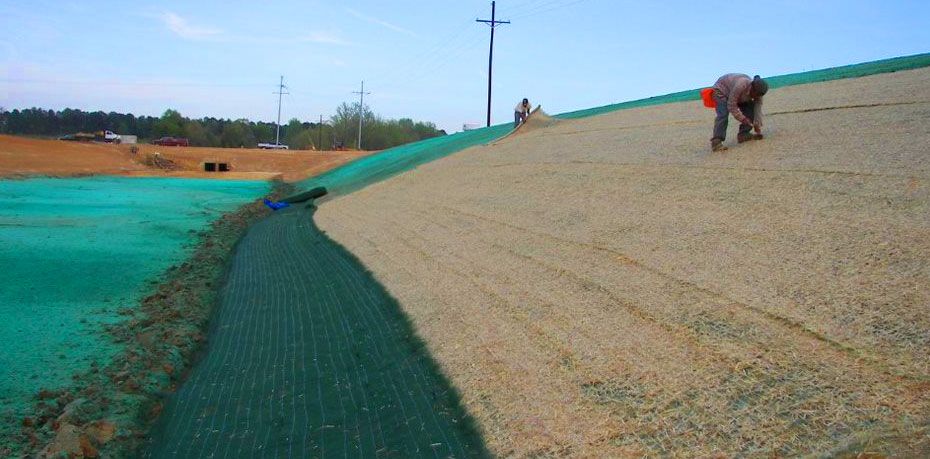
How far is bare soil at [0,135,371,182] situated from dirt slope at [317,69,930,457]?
2127 centimetres

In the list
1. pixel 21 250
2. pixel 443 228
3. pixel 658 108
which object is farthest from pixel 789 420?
pixel 658 108

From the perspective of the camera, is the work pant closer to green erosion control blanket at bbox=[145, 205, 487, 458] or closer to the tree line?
green erosion control blanket at bbox=[145, 205, 487, 458]

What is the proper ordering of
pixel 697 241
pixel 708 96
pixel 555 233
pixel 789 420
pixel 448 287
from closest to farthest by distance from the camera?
pixel 789 420 < pixel 697 241 < pixel 448 287 < pixel 555 233 < pixel 708 96

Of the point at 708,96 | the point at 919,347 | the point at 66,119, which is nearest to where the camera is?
the point at 919,347

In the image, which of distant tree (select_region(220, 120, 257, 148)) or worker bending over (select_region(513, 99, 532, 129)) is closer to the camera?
worker bending over (select_region(513, 99, 532, 129))

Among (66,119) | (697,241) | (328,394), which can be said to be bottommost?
(328,394)

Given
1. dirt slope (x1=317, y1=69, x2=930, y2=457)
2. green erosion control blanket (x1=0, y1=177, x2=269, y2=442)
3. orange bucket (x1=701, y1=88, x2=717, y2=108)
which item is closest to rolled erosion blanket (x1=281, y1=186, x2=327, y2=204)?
green erosion control blanket (x1=0, y1=177, x2=269, y2=442)

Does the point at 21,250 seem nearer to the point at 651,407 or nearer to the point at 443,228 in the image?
the point at 443,228

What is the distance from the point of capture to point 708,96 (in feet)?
25.8

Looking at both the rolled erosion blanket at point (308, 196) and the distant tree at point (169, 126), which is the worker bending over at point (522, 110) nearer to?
the rolled erosion blanket at point (308, 196)

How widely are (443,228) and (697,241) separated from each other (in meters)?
3.62

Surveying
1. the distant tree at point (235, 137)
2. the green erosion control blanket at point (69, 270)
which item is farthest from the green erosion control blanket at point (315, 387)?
the distant tree at point (235, 137)

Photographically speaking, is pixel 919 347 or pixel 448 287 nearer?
pixel 919 347

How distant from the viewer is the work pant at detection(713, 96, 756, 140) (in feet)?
25.1
